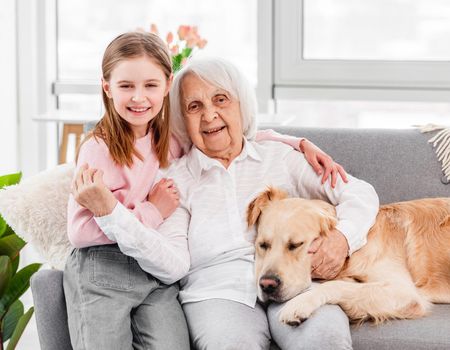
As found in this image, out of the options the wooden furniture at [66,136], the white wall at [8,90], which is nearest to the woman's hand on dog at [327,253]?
the wooden furniture at [66,136]

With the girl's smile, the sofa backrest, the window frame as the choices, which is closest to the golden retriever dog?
the sofa backrest

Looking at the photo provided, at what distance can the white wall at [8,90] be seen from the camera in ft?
12.2

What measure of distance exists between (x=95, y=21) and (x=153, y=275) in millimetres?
2280

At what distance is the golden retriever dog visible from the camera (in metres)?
2.04

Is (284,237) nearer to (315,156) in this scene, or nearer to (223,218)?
(223,218)

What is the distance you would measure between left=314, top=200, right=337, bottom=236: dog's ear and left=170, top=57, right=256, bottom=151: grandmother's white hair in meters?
0.33

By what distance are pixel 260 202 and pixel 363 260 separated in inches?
13.2

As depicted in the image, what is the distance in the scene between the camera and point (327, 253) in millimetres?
2137

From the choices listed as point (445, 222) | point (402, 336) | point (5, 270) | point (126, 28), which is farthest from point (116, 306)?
point (126, 28)

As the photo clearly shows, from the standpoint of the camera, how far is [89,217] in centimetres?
205

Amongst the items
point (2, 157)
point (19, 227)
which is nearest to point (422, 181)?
point (19, 227)

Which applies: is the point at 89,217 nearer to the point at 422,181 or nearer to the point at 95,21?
the point at 422,181

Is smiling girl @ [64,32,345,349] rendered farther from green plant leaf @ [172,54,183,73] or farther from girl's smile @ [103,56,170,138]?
green plant leaf @ [172,54,183,73]

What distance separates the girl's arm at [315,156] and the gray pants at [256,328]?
1.46 feet
